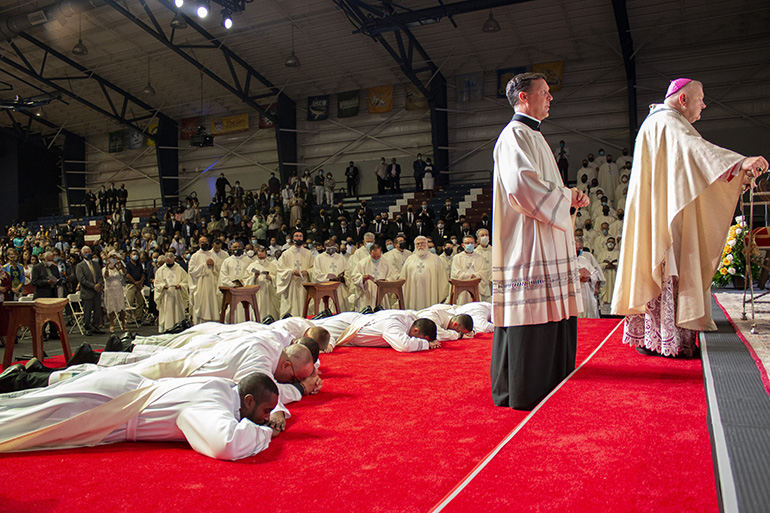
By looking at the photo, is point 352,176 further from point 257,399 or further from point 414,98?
point 257,399

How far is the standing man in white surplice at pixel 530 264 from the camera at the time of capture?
3.08 metres

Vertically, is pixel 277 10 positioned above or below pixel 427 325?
above

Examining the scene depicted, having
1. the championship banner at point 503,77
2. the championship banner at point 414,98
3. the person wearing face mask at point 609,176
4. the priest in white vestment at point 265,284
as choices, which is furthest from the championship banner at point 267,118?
the person wearing face mask at point 609,176

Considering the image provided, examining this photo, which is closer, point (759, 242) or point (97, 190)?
point (759, 242)

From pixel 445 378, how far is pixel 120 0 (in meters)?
15.4

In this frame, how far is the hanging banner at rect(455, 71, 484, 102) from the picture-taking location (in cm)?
1792

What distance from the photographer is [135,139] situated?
2397 centimetres

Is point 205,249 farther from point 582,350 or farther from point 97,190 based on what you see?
point 97,190

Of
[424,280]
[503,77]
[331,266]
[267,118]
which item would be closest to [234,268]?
[331,266]

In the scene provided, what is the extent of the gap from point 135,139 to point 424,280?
17.7 metres

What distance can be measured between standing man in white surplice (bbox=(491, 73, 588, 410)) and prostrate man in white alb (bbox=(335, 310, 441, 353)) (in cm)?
233

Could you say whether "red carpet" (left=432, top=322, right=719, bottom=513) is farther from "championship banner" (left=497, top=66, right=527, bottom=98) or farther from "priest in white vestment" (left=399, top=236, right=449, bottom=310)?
"championship banner" (left=497, top=66, right=527, bottom=98)

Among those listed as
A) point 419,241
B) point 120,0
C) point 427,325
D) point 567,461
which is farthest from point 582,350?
point 120,0

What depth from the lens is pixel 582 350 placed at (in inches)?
201
